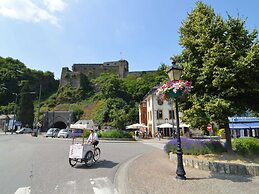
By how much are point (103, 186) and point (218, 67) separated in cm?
605

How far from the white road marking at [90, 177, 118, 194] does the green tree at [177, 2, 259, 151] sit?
420 cm

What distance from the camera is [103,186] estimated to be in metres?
6.62

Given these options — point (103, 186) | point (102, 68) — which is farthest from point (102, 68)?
point (103, 186)

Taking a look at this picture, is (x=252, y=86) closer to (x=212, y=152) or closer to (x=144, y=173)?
(x=212, y=152)

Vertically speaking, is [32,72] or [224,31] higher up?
[32,72]

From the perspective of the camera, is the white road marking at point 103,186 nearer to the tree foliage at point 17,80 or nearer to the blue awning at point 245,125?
the blue awning at point 245,125

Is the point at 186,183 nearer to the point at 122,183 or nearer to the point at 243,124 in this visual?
the point at 122,183

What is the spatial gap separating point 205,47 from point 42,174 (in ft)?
27.1

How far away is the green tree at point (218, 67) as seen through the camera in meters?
8.39

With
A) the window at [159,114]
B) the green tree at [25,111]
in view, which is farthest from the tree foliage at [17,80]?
the window at [159,114]

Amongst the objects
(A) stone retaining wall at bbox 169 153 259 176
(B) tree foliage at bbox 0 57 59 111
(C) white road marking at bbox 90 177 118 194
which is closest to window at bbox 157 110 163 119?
(A) stone retaining wall at bbox 169 153 259 176

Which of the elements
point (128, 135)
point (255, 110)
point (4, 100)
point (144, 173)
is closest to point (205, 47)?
point (255, 110)

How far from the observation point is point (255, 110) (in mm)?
9492

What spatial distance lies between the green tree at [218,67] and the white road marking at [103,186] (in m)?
4.20
